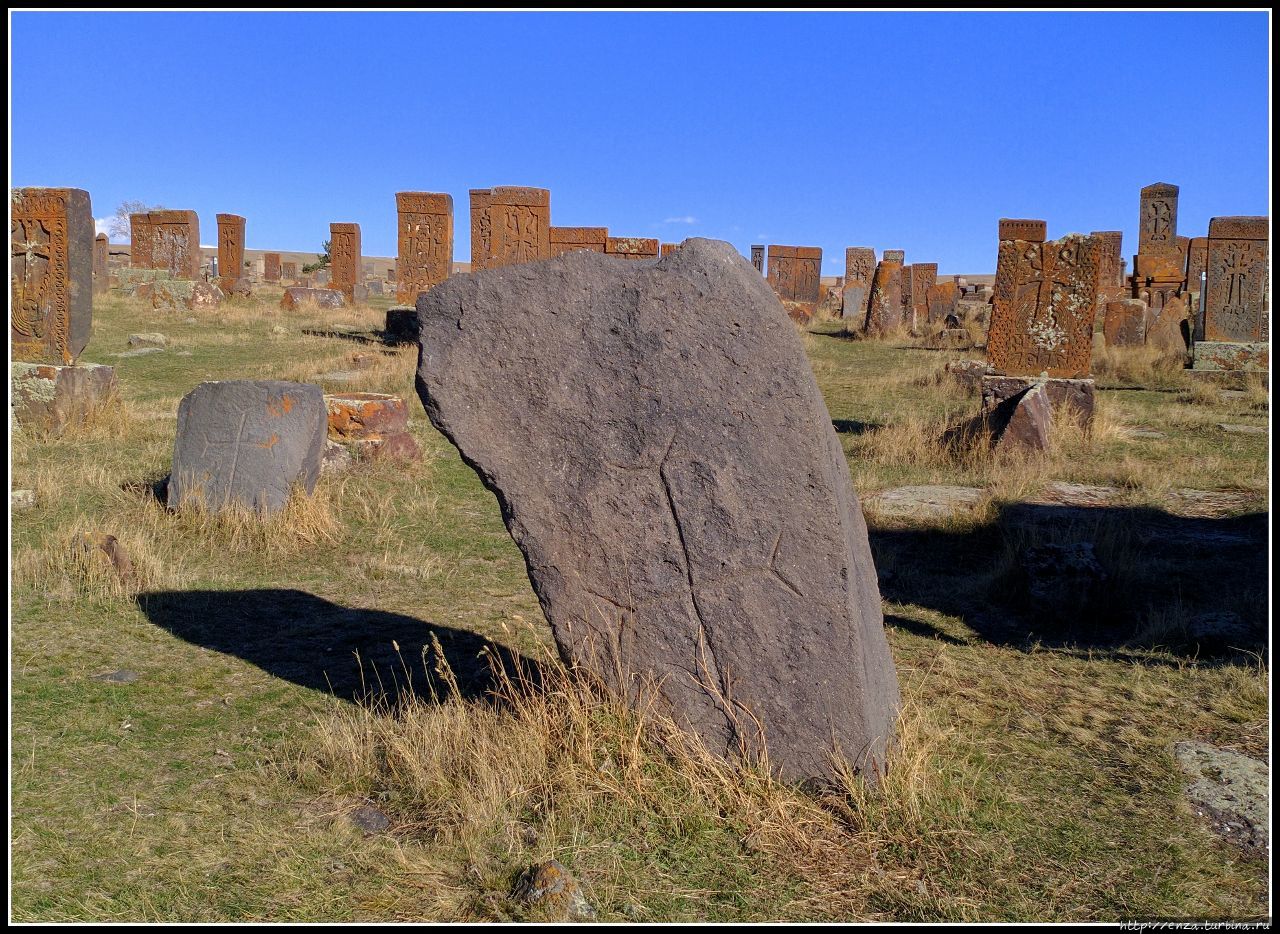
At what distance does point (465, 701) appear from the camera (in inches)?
137

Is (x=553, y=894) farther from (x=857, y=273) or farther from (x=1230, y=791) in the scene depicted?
(x=857, y=273)

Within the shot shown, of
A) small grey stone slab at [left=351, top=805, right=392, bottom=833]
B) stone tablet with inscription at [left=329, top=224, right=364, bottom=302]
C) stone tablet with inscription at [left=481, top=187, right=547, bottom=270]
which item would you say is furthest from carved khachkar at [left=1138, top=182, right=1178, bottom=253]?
small grey stone slab at [left=351, top=805, right=392, bottom=833]

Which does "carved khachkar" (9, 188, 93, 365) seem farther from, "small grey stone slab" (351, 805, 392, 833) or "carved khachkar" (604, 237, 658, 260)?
"carved khachkar" (604, 237, 658, 260)

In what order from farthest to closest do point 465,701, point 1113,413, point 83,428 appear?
point 1113,413 < point 83,428 < point 465,701

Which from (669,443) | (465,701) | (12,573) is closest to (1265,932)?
(669,443)

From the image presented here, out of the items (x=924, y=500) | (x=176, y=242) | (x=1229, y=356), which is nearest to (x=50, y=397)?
(x=924, y=500)

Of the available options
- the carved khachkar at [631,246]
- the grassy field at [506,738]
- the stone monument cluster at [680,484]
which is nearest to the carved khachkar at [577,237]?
the carved khachkar at [631,246]

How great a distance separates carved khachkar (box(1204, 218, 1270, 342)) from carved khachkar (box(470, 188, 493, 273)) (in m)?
10.7

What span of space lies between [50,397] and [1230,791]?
8334 millimetres

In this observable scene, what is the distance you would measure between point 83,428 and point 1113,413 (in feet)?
30.4

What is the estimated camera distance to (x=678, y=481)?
2.89 metres

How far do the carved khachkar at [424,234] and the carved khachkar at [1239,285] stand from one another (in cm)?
1215

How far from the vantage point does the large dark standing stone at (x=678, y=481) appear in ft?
9.29

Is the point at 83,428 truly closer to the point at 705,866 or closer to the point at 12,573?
the point at 12,573
